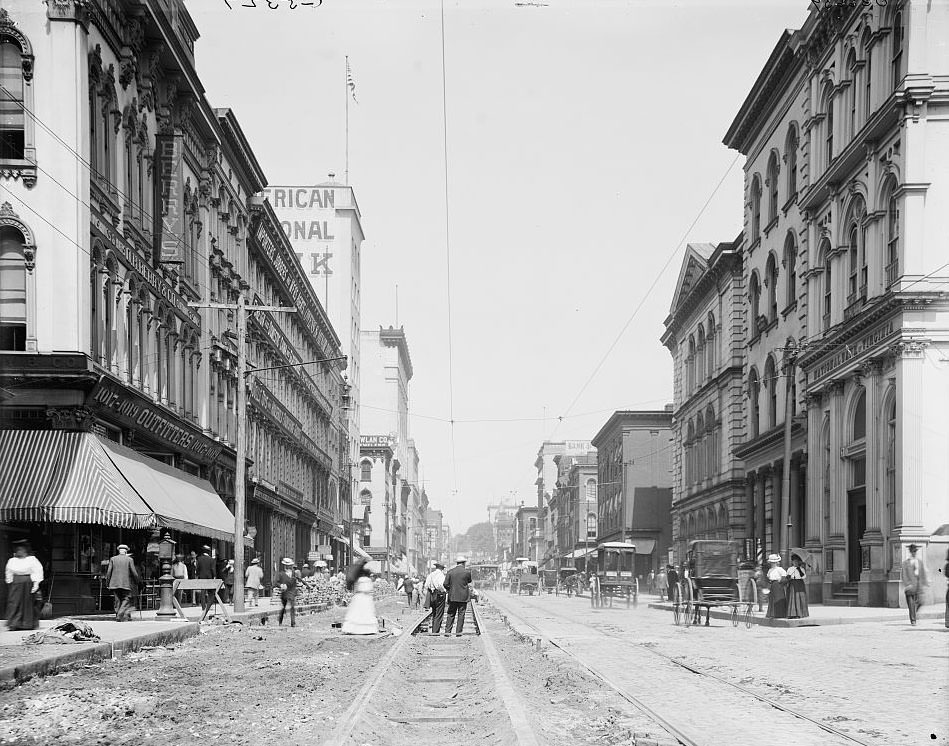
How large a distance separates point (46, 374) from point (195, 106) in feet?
49.1

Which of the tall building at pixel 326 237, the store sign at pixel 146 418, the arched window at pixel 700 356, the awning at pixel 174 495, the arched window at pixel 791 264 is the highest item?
the tall building at pixel 326 237

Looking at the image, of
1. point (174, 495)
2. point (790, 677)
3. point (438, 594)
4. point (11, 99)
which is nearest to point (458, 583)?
point (438, 594)

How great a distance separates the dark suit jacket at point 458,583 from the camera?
24969 millimetres

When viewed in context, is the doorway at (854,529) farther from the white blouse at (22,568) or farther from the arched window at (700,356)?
the arched window at (700,356)

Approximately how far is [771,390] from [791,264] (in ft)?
22.5

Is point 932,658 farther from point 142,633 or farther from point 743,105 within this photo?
point 743,105

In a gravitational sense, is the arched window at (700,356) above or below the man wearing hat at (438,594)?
above

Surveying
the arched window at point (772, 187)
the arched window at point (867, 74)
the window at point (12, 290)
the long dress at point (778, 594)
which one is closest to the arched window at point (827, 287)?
the arched window at point (867, 74)

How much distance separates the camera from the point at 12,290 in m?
27.4

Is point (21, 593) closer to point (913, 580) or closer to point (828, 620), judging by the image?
point (913, 580)

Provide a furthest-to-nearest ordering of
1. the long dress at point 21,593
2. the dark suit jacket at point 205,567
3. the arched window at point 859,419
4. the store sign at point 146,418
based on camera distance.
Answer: the arched window at point 859,419
the dark suit jacket at point 205,567
the store sign at point 146,418
the long dress at point 21,593

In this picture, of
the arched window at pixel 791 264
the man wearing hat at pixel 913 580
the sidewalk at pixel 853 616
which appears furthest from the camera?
the arched window at pixel 791 264

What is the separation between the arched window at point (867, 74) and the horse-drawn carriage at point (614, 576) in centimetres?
2000

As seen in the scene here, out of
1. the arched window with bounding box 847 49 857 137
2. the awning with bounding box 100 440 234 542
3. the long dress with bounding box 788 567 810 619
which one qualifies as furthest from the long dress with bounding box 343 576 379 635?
the arched window with bounding box 847 49 857 137
